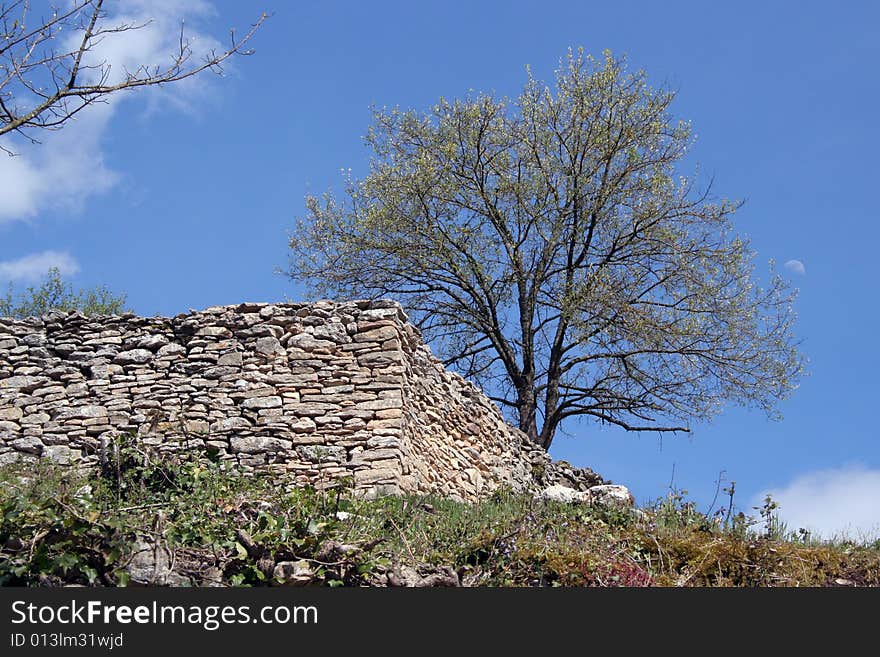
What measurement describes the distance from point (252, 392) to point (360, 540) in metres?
5.80

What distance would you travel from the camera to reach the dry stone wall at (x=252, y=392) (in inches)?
477

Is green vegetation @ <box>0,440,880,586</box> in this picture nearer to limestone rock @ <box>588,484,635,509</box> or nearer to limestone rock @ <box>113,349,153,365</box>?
limestone rock @ <box>588,484,635,509</box>

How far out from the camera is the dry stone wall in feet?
39.7

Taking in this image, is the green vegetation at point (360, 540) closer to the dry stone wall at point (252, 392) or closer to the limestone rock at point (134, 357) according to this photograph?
the dry stone wall at point (252, 392)

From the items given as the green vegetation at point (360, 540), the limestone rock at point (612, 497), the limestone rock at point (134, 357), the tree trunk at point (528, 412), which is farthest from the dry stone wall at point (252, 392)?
the tree trunk at point (528, 412)

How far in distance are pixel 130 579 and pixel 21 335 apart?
28.5 ft

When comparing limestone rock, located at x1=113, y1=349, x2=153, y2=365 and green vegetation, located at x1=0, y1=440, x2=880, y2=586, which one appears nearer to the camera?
green vegetation, located at x1=0, y1=440, x2=880, y2=586

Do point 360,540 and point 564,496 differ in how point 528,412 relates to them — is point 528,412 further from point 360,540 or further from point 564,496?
A: point 360,540

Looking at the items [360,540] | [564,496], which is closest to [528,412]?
[564,496]

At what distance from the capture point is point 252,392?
12594 mm

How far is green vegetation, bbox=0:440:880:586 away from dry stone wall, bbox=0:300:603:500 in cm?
175

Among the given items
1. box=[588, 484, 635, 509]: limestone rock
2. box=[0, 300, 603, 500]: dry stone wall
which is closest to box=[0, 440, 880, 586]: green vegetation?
box=[588, 484, 635, 509]: limestone rock

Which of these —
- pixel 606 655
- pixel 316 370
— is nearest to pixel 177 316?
pixel 316 370

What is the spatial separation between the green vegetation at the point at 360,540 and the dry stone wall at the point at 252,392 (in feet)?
5.75
